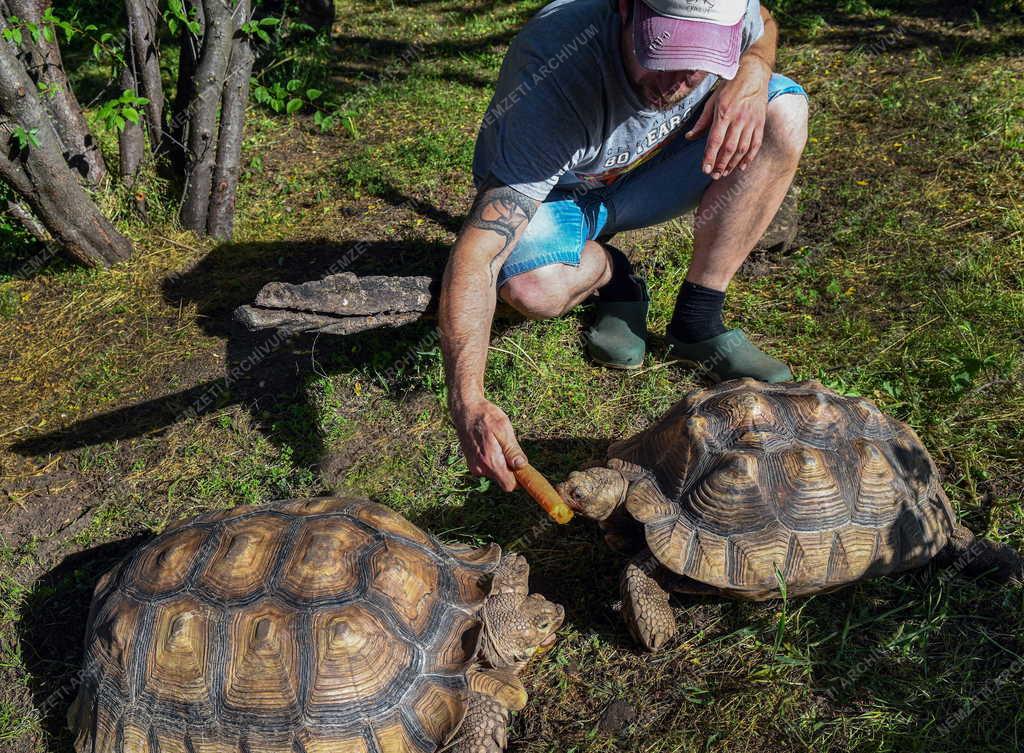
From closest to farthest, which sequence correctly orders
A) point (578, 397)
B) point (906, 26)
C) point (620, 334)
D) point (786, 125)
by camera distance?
point (786, 125), point (578, 397), point (620, 334), point (906, 26)

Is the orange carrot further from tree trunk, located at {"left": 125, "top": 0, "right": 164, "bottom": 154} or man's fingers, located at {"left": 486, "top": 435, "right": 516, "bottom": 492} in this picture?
tree trunk, located at {"left": 125, "top": 0, "right": 164, "bottom": 154}

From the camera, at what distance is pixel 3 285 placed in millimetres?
4961

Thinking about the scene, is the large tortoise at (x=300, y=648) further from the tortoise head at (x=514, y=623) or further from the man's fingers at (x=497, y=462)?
the man's fingers at (x=497, y=462)

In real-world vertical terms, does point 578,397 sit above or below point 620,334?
below

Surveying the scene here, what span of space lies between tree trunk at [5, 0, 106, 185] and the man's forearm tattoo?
10.2 feet

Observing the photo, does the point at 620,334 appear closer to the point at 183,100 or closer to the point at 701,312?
the point at 701,312

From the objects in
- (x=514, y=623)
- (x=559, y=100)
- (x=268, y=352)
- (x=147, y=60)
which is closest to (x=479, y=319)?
(x=559, y=100)

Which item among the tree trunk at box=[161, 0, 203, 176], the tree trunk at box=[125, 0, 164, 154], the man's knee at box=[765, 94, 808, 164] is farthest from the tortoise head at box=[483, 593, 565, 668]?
the tree trunk at box=[125, 0, 164, 154]

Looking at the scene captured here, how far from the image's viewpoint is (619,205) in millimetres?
4109

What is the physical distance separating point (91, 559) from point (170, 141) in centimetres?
304

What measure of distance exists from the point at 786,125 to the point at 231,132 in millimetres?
3405

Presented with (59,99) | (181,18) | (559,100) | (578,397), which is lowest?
(578,397)

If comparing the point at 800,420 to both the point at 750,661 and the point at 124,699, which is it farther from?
the point at 124,699

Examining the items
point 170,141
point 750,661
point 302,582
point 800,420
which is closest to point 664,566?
point 750,661
